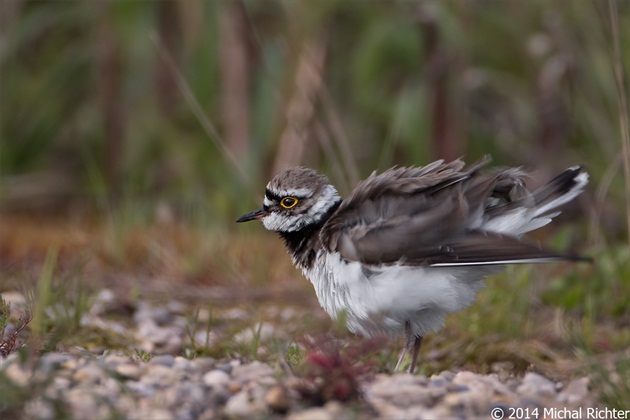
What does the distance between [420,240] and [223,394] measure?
4.26ft

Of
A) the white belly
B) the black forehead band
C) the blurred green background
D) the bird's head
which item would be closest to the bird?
the white belly

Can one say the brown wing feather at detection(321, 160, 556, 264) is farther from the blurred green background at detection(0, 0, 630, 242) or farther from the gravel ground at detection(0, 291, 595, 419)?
the blurred green background at detection(0, 0, 630, 242)

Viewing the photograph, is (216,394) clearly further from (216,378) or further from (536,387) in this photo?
(536,387)

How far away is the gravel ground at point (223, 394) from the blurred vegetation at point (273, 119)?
1814 millimetres

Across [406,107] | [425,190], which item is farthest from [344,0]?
[425,190]

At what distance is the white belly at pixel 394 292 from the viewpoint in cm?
476

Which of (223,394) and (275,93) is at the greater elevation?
(275,93)

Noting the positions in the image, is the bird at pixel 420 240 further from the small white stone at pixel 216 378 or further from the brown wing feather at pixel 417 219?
the small white stone at pixel 216 378

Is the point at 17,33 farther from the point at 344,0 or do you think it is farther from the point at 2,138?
the point at 344,0

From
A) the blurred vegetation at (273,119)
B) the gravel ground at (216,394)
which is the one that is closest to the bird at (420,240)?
the gravel ground at (216,394)

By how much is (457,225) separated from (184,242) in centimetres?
286

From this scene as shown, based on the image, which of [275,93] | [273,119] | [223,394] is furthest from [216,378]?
[273,119]

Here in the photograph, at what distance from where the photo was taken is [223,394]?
3.89 metres

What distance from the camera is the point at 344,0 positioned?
804 cm
